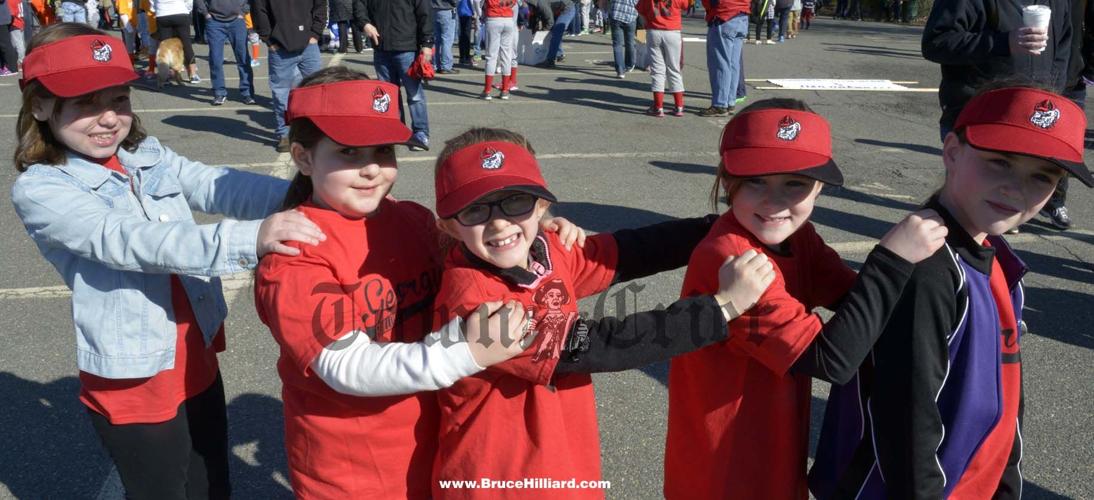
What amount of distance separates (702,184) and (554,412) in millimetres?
5480

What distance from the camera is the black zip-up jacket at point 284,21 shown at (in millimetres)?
8023

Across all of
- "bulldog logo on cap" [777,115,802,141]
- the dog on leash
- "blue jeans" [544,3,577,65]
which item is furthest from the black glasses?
"blue jeans" [544,3,577,65]

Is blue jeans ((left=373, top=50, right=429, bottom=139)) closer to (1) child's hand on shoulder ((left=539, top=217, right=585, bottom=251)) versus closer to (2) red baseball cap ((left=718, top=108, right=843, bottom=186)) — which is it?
(1) child's hand on shoulder ((left=539, top=217, right=585, bottom=251))

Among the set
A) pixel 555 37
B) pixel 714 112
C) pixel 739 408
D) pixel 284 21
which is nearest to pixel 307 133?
pixel 739 408

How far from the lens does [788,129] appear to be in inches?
73.1

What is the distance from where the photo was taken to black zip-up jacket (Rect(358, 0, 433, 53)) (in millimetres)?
A: 7945

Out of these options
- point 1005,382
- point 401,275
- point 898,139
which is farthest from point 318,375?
point 898,139

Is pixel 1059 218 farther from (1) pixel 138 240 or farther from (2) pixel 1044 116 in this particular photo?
(1) pixel 138 240

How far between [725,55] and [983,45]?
504cm

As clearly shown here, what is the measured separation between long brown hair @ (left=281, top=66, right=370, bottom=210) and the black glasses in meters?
0.38

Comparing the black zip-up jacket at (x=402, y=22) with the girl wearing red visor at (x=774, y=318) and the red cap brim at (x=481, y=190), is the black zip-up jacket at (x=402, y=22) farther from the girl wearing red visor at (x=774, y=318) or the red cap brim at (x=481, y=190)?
the red cap brim at (x=481, y=190)

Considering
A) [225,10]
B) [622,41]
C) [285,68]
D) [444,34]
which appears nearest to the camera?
[285,68]

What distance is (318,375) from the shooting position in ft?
5.76

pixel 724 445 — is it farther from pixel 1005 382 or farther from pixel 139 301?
pixel 139 301
